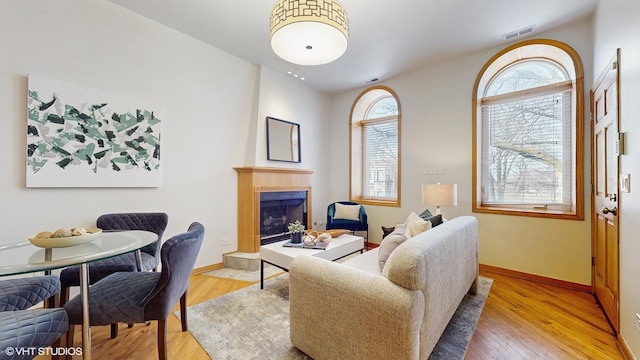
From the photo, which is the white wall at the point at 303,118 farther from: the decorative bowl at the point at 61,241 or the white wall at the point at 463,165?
the decorative bowl at the point at 61,241

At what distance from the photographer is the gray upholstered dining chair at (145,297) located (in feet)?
4.52

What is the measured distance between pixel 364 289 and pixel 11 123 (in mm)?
3003

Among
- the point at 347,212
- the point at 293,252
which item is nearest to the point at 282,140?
the point at 347,212

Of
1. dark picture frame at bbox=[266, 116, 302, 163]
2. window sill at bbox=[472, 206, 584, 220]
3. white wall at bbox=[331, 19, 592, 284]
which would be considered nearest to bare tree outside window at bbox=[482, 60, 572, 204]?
window sill at bbox=[472, 206, 584, 220]

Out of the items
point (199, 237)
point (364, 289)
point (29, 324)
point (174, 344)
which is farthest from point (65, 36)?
point (364, 289)

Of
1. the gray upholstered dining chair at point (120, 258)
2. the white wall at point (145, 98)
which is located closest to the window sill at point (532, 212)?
the white wall at point (145, 98)

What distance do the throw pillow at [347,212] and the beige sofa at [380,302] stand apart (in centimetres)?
253

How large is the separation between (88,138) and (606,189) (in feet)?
15.2

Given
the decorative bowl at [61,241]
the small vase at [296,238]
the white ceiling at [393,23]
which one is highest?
the white ceiling at [393,23]

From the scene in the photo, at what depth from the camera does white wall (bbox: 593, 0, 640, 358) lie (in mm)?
1534

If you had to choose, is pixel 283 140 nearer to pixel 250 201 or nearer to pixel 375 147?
pixel 250 201

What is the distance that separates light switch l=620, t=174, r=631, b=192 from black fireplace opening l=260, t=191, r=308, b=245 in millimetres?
3478

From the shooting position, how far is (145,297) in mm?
1452

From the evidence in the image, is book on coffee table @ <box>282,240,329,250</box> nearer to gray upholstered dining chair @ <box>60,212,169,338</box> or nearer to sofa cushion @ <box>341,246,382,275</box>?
sofa cushion @ <box>341,246,382,275</box>
